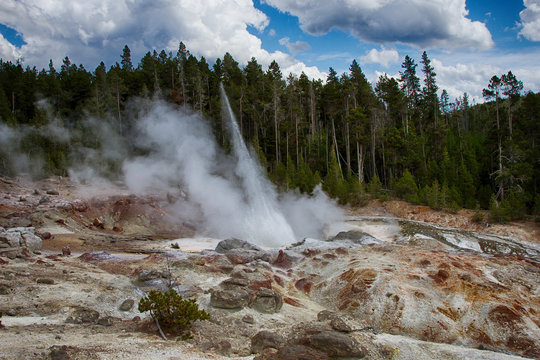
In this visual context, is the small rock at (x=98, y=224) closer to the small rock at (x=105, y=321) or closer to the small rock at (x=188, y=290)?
the small rock at (x=188, y=290)

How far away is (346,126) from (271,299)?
103 ft

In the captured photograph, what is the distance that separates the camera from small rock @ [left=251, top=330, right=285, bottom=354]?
257 inches

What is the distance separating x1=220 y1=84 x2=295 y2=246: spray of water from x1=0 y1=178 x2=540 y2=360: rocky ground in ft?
12.4

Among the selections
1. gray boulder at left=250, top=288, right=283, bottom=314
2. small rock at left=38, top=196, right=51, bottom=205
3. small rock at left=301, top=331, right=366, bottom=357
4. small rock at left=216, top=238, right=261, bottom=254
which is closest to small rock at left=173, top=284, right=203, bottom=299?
gray boulder at left=250, top=288, right=283, bottom=314

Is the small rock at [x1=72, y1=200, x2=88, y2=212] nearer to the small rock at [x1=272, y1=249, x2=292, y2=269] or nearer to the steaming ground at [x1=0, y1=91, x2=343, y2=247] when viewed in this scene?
the steaming ground at [x1=0, y1=91, x2=343, y2=247]

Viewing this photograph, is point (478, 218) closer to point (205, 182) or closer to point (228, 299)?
point (205, 182)

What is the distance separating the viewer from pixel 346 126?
3791 centimetres

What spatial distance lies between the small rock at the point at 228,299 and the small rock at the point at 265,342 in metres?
1.93

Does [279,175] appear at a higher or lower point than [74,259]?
higher

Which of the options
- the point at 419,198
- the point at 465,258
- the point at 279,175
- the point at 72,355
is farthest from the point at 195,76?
the point at 72,355

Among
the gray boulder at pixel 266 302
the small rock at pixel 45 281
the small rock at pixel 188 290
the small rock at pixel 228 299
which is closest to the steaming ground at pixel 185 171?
the small rock at pixel 188 290

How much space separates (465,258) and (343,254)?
4465 mm

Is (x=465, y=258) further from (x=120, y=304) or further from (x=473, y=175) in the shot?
(x=473, y=175)

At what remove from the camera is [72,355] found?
16.9 feet
